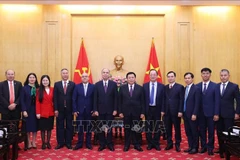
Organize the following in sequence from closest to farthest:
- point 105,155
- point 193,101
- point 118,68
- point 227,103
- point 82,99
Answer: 1. point 227,103
2. point 105,155
3. point 193,101
4. point 82,99
5. point 118,68

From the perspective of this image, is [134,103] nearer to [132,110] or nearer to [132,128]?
[132,110]

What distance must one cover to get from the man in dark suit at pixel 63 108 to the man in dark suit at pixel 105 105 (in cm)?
51

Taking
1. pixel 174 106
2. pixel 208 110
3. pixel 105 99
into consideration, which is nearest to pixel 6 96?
pixel 105 99

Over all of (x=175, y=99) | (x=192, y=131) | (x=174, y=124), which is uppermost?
(x=175, y=99)

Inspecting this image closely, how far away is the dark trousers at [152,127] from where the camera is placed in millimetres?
5695

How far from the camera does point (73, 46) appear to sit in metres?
9.12

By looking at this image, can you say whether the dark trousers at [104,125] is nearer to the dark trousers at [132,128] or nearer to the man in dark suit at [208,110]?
the dark trousers at [132,128]

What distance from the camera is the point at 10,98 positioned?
5828mm

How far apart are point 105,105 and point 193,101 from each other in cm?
157

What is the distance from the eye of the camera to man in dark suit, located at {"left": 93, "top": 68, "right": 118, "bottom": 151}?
18.9ft

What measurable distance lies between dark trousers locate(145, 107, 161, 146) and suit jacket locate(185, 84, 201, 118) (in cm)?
58

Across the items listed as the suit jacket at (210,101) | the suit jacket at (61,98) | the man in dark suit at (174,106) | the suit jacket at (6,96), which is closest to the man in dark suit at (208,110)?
the suit jacket at (210,101)

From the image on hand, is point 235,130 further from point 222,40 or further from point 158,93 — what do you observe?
point 222,40

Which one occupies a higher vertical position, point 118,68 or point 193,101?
point 118,68
